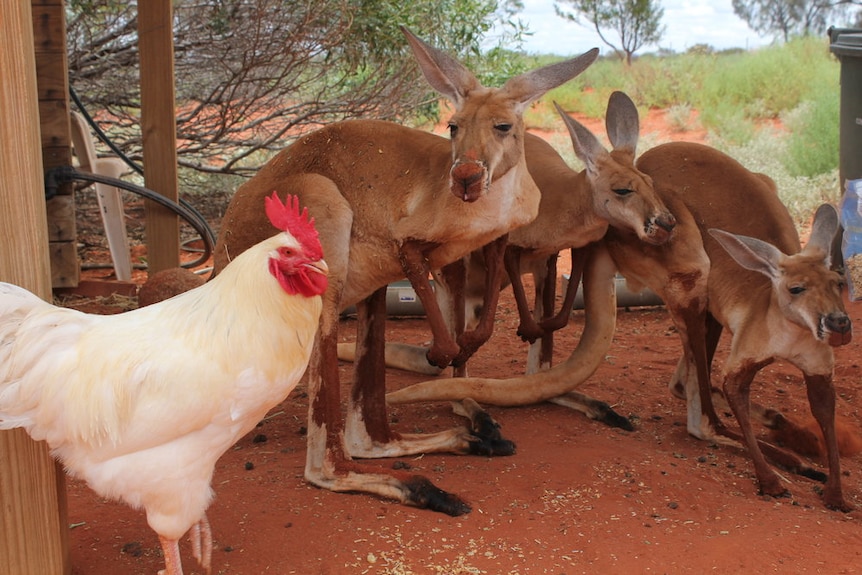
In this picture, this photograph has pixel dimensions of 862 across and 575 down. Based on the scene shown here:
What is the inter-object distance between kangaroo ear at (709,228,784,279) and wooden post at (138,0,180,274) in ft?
12.2

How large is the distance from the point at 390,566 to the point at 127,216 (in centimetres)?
703

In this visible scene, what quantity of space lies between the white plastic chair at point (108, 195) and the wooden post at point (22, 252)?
423 cm

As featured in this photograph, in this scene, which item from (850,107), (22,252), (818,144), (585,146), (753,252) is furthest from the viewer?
(818,144)

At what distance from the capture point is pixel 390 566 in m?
3.42

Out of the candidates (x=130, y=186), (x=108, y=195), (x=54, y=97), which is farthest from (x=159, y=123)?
(x=108, y=195)

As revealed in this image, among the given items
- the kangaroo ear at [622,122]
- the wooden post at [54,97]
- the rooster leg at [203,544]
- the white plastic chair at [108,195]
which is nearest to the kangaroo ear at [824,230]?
the kangaroo ear at [622,122]

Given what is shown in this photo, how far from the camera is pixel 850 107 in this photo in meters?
7.12

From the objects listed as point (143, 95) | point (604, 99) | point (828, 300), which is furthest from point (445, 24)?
point (604, 99)

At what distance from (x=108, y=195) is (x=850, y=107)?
18.9 feet

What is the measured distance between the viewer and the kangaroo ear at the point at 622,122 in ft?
17.4

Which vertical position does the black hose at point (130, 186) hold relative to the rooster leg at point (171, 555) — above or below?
above

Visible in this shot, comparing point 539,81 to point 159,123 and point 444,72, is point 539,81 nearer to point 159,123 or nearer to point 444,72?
point 444,72

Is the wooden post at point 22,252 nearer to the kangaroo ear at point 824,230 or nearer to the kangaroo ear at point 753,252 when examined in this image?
the kangaroo ear at point 753,252

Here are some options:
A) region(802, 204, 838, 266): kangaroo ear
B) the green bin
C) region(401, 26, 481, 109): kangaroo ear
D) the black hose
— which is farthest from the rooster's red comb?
the green bin
